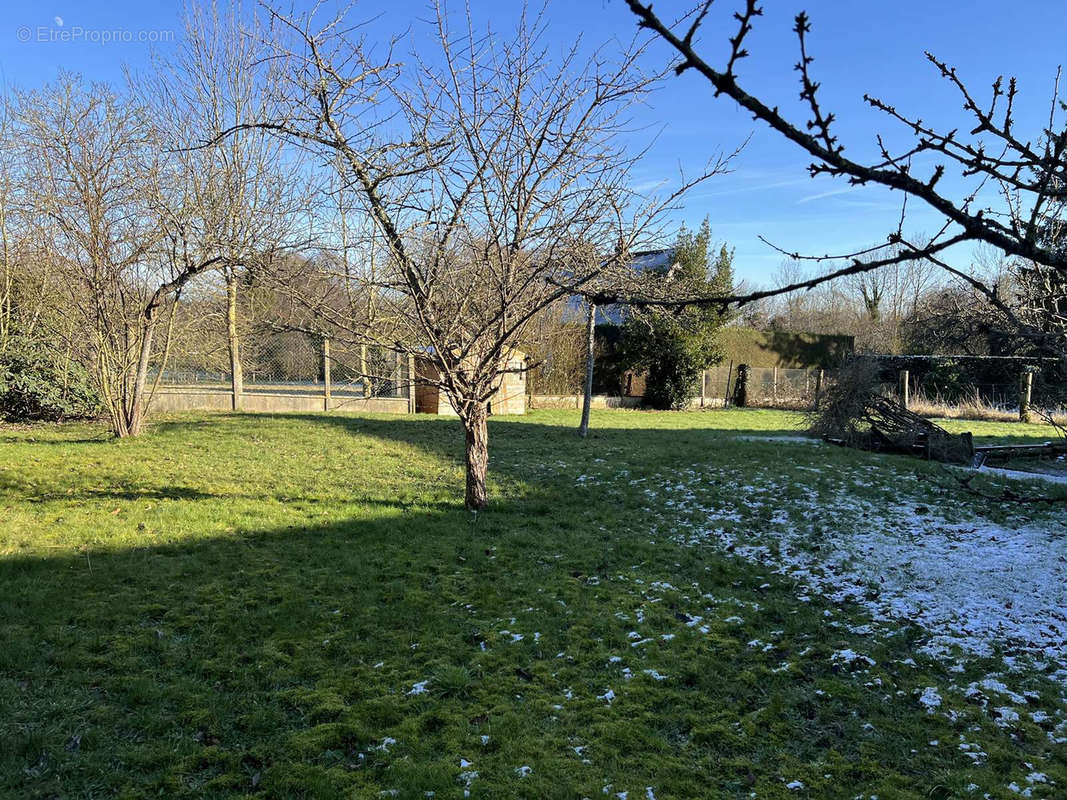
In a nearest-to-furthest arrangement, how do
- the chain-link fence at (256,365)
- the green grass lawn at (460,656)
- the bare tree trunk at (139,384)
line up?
the green grass lawn at (460,656), the bare tree trunk at (139,384), the chain-link fence at (256,365)

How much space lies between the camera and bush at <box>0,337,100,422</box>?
435 inches

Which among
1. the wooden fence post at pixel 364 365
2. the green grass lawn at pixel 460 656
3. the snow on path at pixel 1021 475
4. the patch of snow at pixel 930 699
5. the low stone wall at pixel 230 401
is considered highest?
the wooden fence post at pixel 364 365

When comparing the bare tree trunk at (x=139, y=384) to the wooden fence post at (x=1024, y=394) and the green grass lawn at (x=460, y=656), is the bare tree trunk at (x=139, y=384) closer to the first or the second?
the green grass lawn at (x=460, y=656)

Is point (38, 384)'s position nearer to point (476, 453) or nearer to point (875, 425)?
point (476, 453)

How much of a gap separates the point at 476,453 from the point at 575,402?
494 inches

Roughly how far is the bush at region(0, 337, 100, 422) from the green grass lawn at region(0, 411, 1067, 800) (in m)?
5.00

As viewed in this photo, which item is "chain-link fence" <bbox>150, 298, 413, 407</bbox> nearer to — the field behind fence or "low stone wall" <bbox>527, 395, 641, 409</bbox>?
the field behind fence

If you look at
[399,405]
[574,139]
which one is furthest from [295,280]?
[399,405]

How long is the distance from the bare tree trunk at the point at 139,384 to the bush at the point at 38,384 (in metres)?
2.56

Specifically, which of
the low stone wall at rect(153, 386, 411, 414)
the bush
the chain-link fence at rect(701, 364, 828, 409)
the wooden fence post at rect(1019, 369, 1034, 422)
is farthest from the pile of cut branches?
the bush

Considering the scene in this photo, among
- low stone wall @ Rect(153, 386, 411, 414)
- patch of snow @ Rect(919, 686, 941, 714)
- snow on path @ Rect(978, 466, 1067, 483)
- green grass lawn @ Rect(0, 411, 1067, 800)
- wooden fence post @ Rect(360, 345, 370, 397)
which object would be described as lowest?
patch of snow @ Rect(919, 686, 941, 714)

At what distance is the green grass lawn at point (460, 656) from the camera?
258 cm

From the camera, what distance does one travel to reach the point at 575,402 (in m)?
18.8

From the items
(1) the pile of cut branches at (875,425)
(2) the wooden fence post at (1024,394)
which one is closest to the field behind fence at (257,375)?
(1) the pile of cut branches at (875,425)
